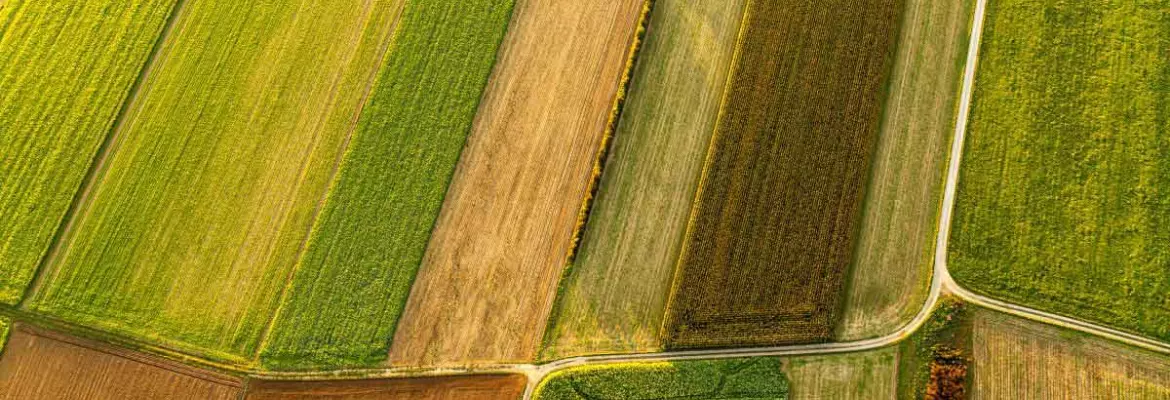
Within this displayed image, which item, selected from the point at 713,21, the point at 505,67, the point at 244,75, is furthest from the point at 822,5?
the point at 244,75

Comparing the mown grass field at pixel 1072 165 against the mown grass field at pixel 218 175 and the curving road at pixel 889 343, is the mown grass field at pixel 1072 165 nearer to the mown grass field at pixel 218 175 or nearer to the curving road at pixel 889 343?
the curving road at pixel 889 343

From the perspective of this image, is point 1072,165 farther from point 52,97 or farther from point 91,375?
point 52,97

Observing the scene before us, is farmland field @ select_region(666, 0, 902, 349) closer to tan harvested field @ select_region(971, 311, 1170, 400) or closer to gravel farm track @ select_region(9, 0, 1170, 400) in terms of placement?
gravel farm track @ select_region(9, 0, 1170, 400)

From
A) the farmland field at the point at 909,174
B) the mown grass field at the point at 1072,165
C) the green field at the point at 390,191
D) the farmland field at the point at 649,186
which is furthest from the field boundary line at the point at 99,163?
the mown grass field at the point at 1072,165

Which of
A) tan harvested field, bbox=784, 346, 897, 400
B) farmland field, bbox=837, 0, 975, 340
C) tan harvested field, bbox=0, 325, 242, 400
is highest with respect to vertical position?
farmland field, bbox=837, 0, 975, 340

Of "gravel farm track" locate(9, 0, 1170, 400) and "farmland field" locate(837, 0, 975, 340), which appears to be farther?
"farmland field" locate(837, 0, 975, 340)

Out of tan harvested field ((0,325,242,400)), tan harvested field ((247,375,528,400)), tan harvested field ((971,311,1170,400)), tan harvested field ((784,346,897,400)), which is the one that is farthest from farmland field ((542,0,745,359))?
tan harvested field ((0,325,242,400))

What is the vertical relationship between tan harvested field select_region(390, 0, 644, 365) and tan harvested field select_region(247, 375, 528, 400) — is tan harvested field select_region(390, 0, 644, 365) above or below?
above
